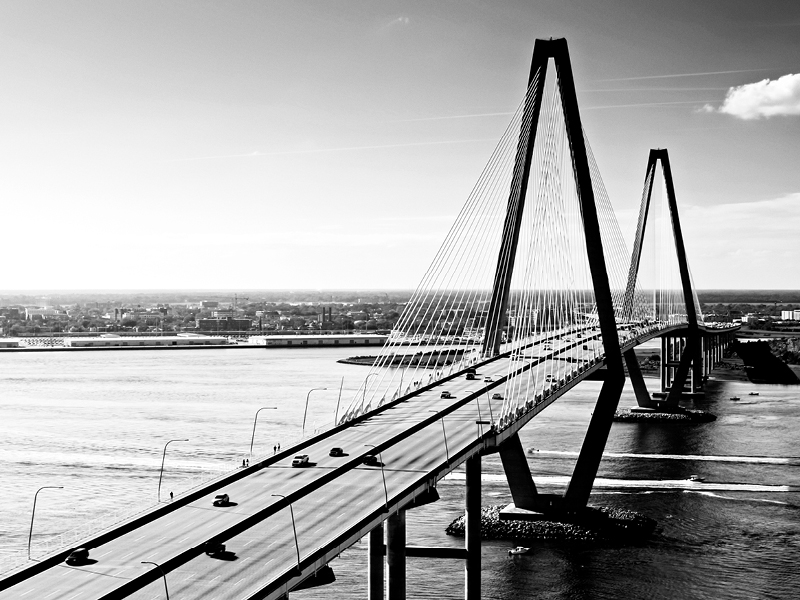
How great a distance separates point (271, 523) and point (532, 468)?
1964 cm

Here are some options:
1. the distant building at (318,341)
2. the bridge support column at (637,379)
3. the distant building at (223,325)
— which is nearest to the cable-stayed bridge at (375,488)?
the bridge support column at (637,379)

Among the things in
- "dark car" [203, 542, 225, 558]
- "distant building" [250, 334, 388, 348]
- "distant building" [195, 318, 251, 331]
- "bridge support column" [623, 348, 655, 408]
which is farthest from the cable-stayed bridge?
"distant building" [195, 318, 251, 331]

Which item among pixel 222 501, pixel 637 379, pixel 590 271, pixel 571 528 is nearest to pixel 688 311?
pixel 637 379

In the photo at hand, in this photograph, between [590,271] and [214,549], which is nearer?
[214,549]

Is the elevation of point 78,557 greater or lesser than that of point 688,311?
lesser

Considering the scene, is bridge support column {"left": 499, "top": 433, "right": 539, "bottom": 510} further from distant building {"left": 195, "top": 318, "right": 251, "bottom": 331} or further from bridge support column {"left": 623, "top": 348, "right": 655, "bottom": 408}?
distant building {"left": 195, "top": 318, "right": 251, "bottom": 331}

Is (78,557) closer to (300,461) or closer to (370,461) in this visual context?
(300,461)

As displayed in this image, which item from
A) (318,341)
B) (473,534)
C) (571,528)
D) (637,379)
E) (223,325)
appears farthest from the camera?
(223,325)

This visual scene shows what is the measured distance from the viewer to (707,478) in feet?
98.1

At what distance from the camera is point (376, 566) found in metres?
14.5

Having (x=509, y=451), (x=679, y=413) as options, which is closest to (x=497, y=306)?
(x=509, y=451)

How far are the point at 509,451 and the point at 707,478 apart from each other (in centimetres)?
1025

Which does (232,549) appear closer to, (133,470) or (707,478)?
(133,470)

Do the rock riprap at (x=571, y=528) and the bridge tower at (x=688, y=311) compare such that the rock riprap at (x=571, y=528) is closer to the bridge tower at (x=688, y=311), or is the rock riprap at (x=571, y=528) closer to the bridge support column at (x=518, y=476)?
the bridge support column at (x=518, y=476)
